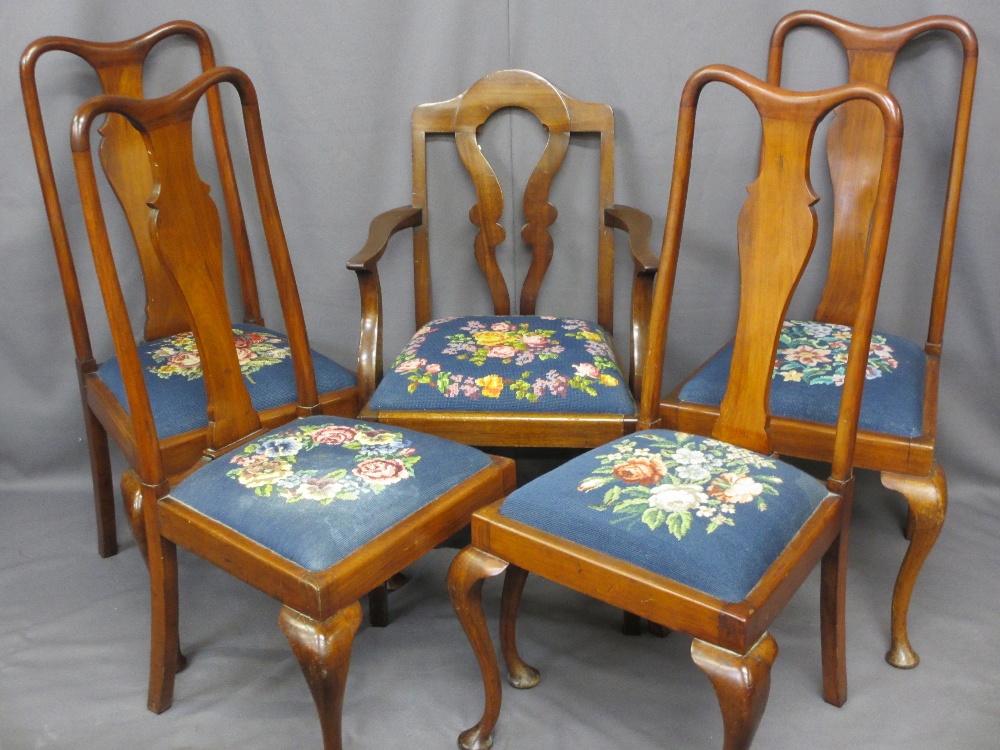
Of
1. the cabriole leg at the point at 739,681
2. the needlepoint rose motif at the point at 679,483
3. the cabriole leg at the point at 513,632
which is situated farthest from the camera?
→ the cabriole leg at the point at 513,632

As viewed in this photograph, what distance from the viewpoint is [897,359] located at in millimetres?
1852

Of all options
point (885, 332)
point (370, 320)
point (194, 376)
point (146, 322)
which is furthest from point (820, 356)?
point (146, 322)

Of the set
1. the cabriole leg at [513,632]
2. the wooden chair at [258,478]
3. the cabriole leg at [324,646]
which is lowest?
the cabriole leg at [513,632]

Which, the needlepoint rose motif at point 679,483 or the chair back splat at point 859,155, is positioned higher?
the chair back splat at point 859,155

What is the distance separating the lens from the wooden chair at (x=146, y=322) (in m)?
1.87

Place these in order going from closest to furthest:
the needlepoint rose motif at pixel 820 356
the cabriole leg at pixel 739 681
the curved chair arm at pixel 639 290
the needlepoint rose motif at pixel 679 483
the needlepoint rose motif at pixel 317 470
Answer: the cabriole leg at pixel 739 681 < the needlepoint rose motif at pixel 679 483 < the needlepoint rose motif at pixel 317 470 < the needlepoint rose motif at pixel 820 356 < the curved chair arm at pixel 639 290

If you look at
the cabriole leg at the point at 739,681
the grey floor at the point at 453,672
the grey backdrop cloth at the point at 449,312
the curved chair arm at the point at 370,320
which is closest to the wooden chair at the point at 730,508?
the cabriole leg at the point at 739,681

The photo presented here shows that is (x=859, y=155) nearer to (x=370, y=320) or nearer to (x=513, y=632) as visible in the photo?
(x=370, y=320)

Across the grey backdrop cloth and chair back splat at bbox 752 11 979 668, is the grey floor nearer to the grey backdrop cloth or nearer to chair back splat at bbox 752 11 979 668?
the grey backdrop cloth

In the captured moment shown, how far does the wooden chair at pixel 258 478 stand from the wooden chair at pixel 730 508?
0.46ft

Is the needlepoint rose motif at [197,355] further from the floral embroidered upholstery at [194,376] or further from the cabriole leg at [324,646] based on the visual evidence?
the cabriole leg at [324,646]

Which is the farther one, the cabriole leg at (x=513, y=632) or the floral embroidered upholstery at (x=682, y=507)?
the cabriole leg at (x=513, y=632)

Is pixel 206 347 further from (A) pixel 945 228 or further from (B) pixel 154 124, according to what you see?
(A) pixel 945 228

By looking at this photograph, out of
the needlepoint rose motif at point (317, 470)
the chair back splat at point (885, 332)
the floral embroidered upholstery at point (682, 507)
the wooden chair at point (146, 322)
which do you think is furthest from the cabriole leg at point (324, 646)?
the chair back splat at point (885, 332)
